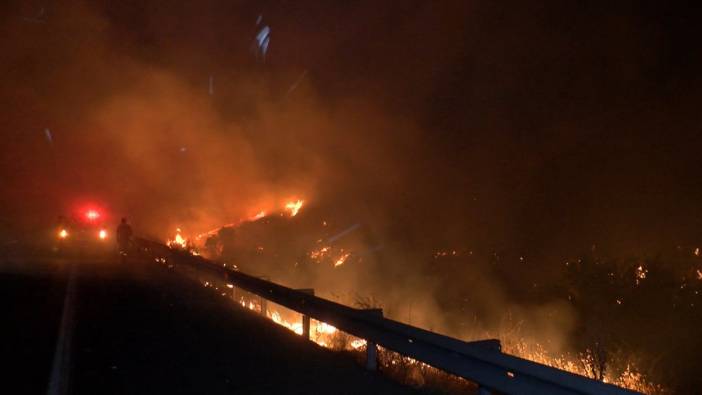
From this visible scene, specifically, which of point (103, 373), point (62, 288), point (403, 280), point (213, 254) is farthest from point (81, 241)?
point (103, 373)

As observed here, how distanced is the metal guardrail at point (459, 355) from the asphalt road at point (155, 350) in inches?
19.4

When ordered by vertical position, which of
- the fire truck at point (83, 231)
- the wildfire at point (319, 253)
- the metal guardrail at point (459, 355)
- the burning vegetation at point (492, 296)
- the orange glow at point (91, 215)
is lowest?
the metal guardrail at point (459, 355)

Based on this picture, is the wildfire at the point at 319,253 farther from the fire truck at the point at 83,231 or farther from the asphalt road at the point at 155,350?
the asphalt road at the point at 155,350

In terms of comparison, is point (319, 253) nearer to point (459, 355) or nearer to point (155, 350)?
point (155, 350)

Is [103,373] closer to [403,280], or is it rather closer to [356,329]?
[356,329]

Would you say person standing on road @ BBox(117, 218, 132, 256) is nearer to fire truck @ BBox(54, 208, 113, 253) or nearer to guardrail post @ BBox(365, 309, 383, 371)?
fire truck @ BBox(54, 208, 113, 253)

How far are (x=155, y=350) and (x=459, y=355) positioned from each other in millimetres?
4426

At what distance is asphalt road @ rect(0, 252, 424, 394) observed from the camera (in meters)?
6.98

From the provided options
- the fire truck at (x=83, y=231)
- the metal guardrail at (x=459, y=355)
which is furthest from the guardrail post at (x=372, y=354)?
the fire truck at (x=83, y=231)

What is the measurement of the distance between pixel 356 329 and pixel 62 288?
10197 millimetres

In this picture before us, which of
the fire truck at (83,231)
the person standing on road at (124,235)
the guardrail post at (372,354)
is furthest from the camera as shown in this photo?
the fire truck at (83,231)

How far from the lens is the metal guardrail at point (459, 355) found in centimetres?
488

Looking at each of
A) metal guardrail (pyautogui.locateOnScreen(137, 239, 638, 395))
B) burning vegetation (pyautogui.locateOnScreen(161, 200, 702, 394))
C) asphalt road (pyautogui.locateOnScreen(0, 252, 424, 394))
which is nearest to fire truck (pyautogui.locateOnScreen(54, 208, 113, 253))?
burning vegetation (pyautogui.locateOnScreen(161, 200, 702, 394))

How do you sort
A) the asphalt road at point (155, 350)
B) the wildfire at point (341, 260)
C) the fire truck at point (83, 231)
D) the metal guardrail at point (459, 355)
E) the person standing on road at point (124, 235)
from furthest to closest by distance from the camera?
Answer: the fire truck at point (83, 231) < the wildfire at point (341, 260) < the person standing on road at point (124, 235) < the asphalt road at point (155, 350) < the metal guardrail at point (459, 355)
